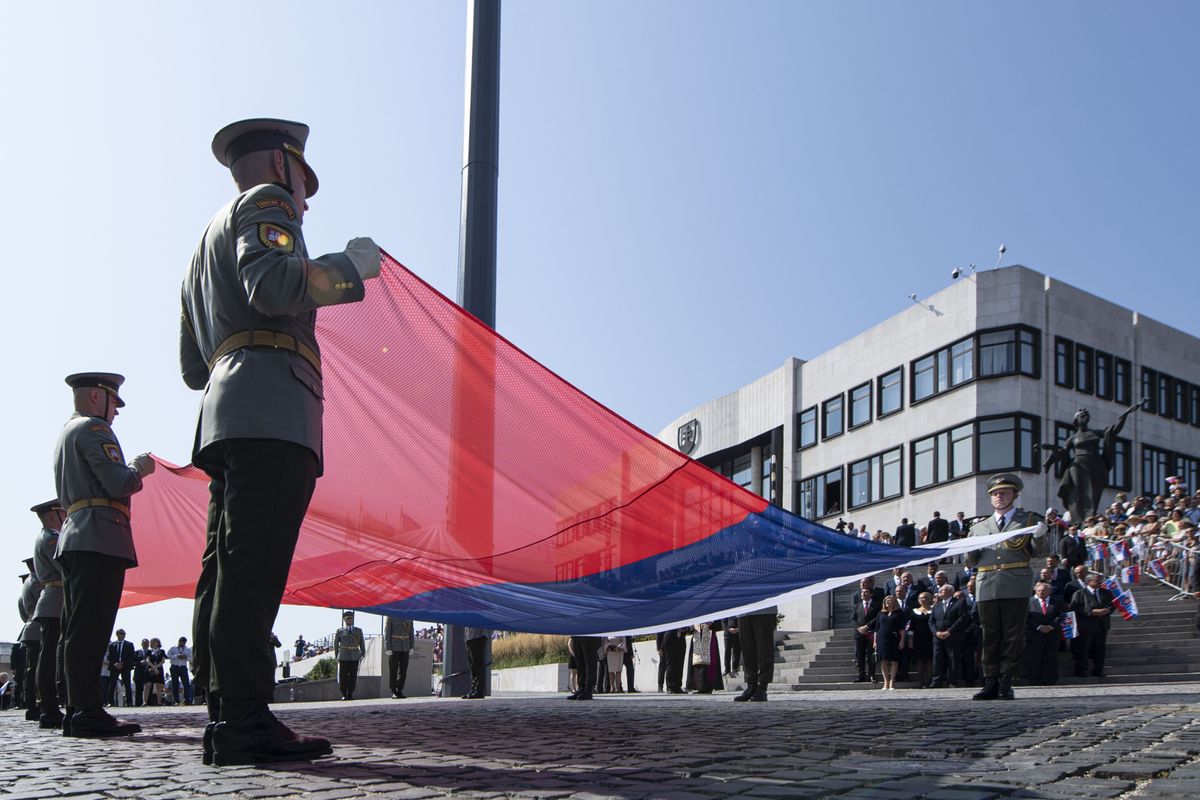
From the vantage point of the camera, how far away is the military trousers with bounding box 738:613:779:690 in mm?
12734

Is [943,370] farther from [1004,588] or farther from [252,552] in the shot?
[252,552]

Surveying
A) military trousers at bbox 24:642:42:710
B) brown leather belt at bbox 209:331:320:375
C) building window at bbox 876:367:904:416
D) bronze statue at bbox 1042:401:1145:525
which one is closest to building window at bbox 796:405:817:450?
building window at bbox 876:367:904:416

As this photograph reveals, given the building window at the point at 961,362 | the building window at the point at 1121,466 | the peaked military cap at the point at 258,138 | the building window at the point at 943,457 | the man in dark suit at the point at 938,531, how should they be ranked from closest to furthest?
the peaked military cap at the point at 258,138, the man in dark suit at the point at 938,531, the building window at the point at 943,457, the building window at the point at 961,362, the building window at the point at 1121,466

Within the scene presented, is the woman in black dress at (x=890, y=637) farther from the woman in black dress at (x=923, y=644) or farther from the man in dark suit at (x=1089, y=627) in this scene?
the man in dark suit at (x=1089, y=627)

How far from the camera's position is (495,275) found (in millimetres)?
12828

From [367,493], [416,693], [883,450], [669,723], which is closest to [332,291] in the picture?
[367,493]

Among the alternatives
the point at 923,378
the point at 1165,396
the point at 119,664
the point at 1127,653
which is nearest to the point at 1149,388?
the point at 1165,396

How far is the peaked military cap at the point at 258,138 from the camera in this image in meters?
5.06

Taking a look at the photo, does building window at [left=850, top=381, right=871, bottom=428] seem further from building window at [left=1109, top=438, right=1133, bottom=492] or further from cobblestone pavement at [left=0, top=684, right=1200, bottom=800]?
cobblestone pavement at [left=0, top=684, right=1200, bottom=800]

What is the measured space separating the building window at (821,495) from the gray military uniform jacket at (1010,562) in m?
39.5

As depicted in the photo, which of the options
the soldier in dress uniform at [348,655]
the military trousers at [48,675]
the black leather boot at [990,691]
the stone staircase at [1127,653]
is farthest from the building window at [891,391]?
the military trousers at [48,675]

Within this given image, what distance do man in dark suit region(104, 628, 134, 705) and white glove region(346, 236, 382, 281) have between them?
2211cm

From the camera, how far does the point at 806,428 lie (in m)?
52.5

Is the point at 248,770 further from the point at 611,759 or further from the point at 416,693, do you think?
the point at 416,693
